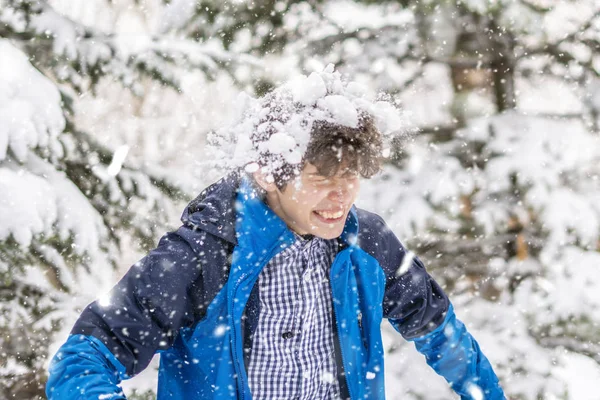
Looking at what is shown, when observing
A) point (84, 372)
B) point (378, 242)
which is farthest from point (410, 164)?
point (84, 372)

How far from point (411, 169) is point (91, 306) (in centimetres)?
360

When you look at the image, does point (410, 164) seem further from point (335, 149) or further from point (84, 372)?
point (84, 372)

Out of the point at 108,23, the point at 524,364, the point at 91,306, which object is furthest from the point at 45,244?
the point at 108,23

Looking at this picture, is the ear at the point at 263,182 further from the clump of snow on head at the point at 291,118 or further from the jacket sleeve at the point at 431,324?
the jacket sleeve at the point at 431,324

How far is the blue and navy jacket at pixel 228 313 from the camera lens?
1917 mm

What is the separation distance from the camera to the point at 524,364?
4539 mm

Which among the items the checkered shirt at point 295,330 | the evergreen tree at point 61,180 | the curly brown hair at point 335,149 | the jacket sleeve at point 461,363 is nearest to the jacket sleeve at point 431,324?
the jacket sleeve at point 461,363

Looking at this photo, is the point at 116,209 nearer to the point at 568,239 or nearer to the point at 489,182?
the point at 489,182

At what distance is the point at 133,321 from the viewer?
195cm

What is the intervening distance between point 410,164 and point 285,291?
3.01m

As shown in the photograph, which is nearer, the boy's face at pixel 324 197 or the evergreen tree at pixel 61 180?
the boy's face at pixel 324 197

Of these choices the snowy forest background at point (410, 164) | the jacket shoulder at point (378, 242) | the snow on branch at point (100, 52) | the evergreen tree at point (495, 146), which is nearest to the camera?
the jacket shoulder at point (378, 242)

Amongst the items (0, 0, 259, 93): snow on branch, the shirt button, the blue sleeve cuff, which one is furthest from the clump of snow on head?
(0, 0, 259, 93): snow on branch

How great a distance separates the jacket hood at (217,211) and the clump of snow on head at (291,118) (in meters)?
0.09
